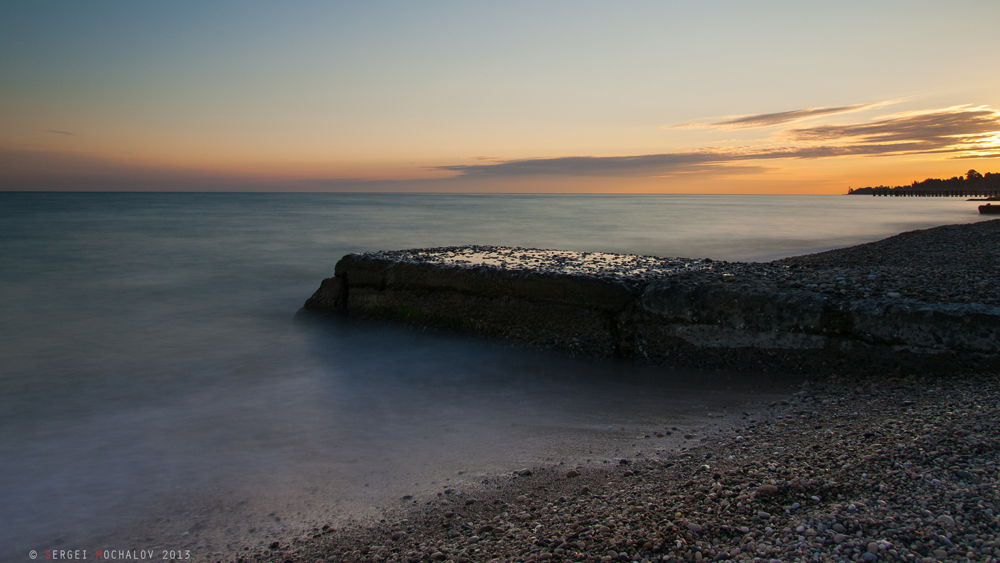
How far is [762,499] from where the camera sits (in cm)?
254

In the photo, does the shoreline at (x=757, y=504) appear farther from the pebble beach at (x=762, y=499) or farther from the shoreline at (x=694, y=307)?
the shoreline at (x=694, y=307)

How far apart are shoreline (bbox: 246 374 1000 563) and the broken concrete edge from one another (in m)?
0.59

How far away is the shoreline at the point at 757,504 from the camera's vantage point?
2.13 meters

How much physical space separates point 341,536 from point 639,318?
141 inches

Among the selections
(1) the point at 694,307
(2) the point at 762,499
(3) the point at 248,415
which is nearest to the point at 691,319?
(1) the point at 694,307

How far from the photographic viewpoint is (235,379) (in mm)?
5688

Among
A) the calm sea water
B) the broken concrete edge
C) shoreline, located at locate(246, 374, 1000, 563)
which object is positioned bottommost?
the calm sea water

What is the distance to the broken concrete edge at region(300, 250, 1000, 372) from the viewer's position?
13.9 ft

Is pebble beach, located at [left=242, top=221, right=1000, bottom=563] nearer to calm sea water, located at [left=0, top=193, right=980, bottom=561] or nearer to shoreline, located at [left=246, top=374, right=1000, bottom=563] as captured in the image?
shoreline, located at [left=246, top=374, right=1000, bottom=563]

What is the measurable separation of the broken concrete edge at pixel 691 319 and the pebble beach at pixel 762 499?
0.36 metres

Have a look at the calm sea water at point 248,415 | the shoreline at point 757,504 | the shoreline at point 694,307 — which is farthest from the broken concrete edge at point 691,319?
the shoreline at point 757,504

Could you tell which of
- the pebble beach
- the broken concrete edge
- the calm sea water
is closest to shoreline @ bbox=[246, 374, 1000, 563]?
the pebble beach

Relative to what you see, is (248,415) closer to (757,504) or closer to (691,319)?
(757,504)

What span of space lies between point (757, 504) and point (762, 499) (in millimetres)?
65
